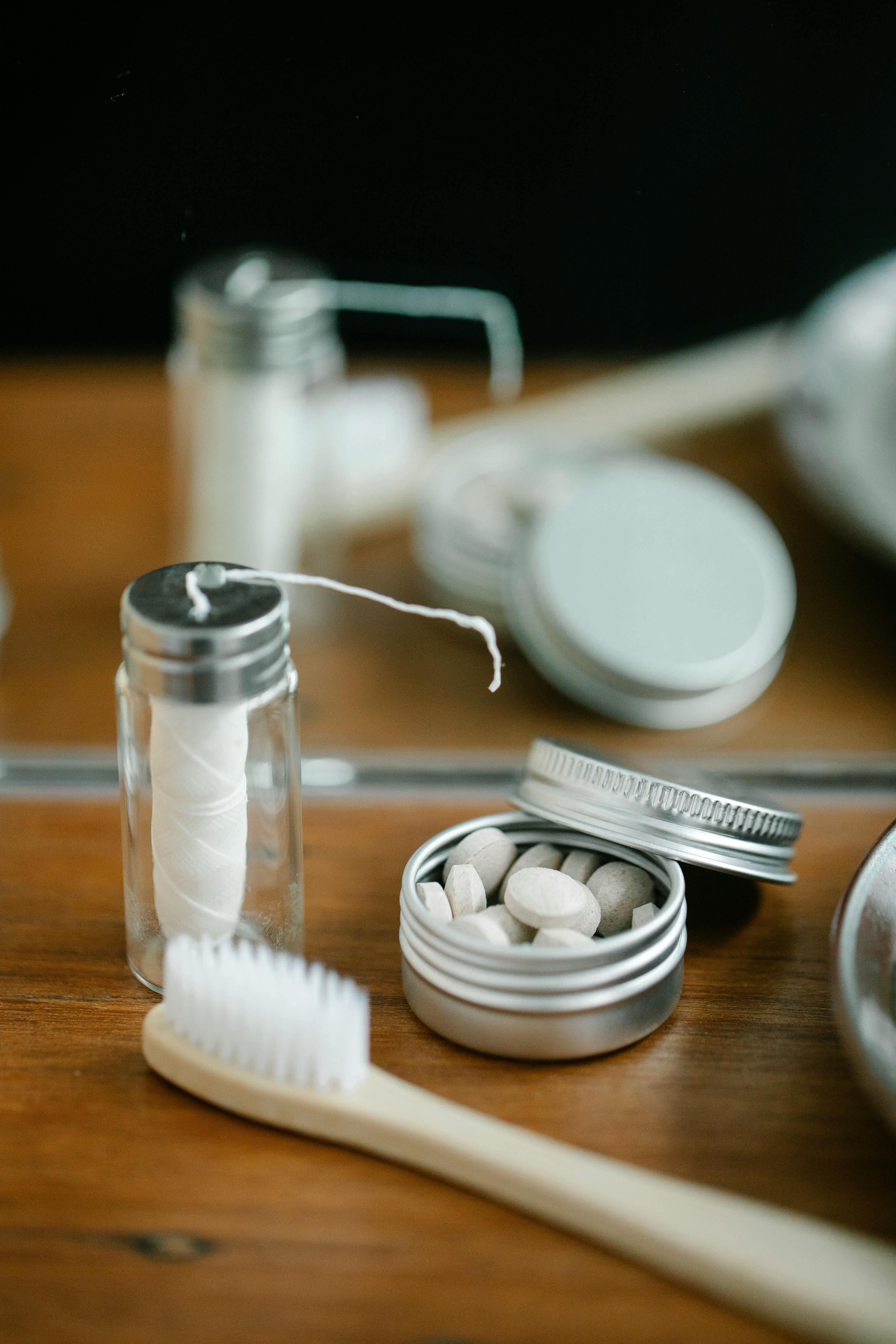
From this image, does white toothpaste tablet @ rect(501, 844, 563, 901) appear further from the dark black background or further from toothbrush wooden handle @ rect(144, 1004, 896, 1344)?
the dark black background

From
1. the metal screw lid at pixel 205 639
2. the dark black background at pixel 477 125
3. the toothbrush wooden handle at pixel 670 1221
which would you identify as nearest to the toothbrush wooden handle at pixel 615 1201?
the toothbrush wooden handle at pixel 670 1221

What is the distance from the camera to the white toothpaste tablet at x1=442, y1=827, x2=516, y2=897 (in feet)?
1.28

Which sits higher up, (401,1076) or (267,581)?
(267,581)

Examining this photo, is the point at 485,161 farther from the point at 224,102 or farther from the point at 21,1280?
the point at 21,1280

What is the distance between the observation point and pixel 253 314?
575 millimetres

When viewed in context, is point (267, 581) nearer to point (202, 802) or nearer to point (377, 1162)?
point (202, 802)

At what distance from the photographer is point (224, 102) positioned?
0.46 meters

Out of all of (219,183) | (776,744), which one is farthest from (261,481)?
(776,744)

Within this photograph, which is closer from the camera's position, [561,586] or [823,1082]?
[823,1082]

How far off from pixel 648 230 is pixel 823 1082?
436 millimetres

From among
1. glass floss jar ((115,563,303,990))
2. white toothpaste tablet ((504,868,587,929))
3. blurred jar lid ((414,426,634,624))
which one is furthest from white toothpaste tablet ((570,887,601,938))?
blurred jar lid ((414,426,634,624))

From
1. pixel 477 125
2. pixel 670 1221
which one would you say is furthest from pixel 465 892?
pixel 477 125

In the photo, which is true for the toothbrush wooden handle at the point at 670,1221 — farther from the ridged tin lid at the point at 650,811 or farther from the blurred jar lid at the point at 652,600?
the blurred jar lid at the point at 652,600

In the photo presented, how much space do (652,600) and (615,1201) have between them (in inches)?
13.1
